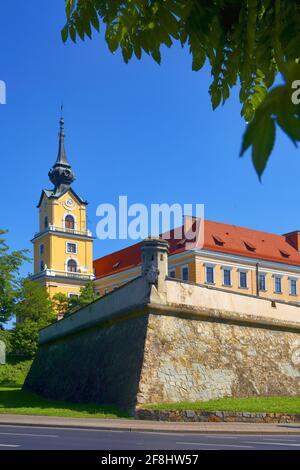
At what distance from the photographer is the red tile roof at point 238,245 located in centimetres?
6625

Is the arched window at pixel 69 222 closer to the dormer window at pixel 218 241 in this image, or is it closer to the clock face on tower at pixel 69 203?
the clock face on tower at pixel 69 203

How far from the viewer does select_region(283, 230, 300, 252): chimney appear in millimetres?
74375

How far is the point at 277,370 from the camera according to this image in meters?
28.7

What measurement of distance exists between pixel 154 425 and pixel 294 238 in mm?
58305

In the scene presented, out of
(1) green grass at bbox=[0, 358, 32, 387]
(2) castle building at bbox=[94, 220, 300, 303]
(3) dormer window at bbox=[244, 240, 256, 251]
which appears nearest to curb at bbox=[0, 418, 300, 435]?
(1) green grass at bbox=[0, 358, 32, 387]

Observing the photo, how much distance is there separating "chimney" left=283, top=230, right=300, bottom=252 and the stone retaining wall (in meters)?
54.3

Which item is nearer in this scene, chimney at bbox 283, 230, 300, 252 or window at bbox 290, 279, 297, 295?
window at bbox 290, 279, 297, 295

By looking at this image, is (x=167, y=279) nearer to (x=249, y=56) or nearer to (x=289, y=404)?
(x=289, y=404)

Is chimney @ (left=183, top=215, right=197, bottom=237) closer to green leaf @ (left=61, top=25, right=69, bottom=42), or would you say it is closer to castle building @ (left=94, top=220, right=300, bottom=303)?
castle building @ (left=94, top=220, right=300, bottom=303)

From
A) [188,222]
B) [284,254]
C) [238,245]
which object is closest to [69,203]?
[188,222]

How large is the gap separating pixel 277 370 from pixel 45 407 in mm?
10706

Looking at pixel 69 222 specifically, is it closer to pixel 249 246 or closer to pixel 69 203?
pixel 69 203

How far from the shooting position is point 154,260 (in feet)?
84.8
